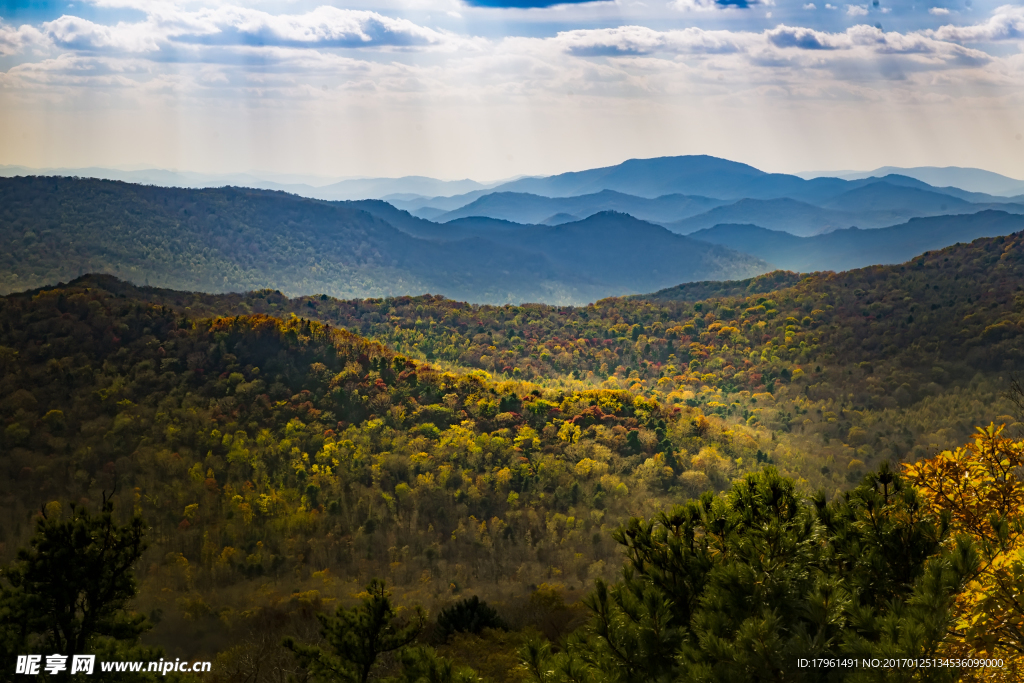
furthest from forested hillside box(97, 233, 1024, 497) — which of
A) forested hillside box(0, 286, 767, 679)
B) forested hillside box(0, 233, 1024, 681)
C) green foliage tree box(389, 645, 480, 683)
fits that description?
green foliage tree box(389, 645, 480, 683)

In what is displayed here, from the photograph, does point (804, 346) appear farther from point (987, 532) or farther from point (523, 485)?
point (987, 532)

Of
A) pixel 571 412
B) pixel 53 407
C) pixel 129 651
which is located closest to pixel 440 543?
pixel 571 412

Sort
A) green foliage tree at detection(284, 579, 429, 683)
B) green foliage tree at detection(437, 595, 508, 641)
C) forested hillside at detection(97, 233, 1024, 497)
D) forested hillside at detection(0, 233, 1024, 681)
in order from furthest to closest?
forested hillside at detection(97, 233, 1024, 497) < forested hillside at detection(0, 233, 1024, 681) < green foliage tree at detection(437, 595, 508, 641) < green foliage tree at detection(284, 579, 429, 683)

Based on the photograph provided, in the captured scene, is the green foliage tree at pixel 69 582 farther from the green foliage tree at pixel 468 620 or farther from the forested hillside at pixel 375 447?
the green foliage tree at pixel 468 620

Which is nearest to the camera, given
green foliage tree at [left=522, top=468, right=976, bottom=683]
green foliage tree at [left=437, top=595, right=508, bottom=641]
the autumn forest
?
green foliage tree at [left=522, top=468, right=976, bottom=683]

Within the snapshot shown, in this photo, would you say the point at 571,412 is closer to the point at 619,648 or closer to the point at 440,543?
the point at 440,543

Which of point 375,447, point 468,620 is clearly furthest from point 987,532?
point 375,447

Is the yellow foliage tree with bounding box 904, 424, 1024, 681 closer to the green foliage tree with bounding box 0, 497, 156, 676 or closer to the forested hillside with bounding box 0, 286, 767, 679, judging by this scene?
the green foliage tree with bounding box 0, 497, 156, 676

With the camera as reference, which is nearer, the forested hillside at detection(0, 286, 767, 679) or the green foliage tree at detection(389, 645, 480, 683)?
the green foliage tree at detection(389, 645, 480, 683)
